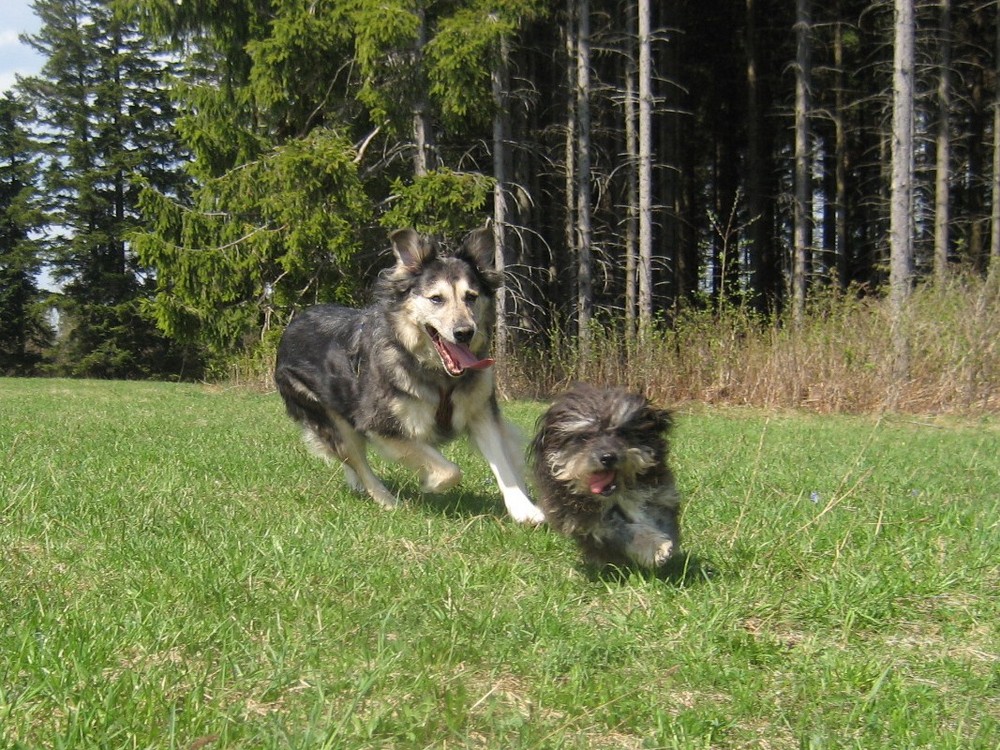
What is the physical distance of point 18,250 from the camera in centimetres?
3650

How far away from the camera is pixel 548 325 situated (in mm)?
23828

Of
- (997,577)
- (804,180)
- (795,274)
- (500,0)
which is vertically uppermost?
(500,0)

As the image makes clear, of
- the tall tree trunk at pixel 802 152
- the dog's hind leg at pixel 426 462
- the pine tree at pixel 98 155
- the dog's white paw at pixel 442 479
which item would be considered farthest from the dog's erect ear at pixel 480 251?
the pine tree at pixel 98 155

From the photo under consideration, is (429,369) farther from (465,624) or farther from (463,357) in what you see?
(465,624)

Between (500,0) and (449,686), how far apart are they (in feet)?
49.8

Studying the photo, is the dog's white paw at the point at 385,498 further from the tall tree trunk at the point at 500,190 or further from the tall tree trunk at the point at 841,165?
the tall tree trunk at the point at 841,165

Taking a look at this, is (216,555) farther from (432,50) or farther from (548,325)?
(548,325)

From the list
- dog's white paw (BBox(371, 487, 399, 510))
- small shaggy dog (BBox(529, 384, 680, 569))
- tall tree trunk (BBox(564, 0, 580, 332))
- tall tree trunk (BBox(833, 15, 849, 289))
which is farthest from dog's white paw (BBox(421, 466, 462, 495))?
tall tree trunk (BBox(833, 15, 849, 289))

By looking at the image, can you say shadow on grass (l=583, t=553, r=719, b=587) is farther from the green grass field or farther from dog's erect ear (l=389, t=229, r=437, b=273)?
dog's erect ear (l=389, t=229, r=437, b=273)

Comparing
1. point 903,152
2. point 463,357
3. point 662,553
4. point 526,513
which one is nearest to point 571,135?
point 903,152

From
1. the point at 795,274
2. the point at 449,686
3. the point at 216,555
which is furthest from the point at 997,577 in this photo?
the point at 795,274

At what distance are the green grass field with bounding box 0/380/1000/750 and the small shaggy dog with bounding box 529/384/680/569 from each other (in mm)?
178

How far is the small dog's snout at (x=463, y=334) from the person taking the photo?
501 centimetres

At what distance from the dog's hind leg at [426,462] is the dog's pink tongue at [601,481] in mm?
1565
